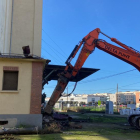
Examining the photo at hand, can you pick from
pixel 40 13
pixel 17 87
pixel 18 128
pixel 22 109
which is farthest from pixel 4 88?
pixel 40 13

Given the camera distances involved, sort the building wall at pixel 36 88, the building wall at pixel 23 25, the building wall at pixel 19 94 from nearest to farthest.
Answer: the building wall at pixel 19 94 → the building wall at pixel 36 88 → the building wall at pixel 23 25

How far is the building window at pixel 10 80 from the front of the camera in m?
12.6

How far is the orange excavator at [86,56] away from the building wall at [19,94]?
345 cm

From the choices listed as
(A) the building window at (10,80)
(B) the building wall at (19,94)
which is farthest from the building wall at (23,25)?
(B) the building wall at (19,94)

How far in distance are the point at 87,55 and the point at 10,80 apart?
6.39 m

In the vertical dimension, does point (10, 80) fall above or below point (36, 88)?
above

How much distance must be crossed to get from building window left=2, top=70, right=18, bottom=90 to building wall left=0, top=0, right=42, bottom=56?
647 centimetres

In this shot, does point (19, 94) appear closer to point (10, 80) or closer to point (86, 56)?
point (10, 80)

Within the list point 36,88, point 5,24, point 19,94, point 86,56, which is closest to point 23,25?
point 5,24

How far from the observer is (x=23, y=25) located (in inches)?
787

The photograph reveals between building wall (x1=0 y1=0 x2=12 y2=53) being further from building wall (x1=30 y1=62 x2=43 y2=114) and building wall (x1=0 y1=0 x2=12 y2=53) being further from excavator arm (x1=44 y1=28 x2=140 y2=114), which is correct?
excavator arm (x1=44 y1=28 x2=140 y2=114)

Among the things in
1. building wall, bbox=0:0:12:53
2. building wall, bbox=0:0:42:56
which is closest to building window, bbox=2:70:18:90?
building wall, bbox=0:0:12:53

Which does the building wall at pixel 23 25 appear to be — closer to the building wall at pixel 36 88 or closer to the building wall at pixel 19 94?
the building wall at pixel 19 94

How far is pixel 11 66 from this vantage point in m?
12.6
